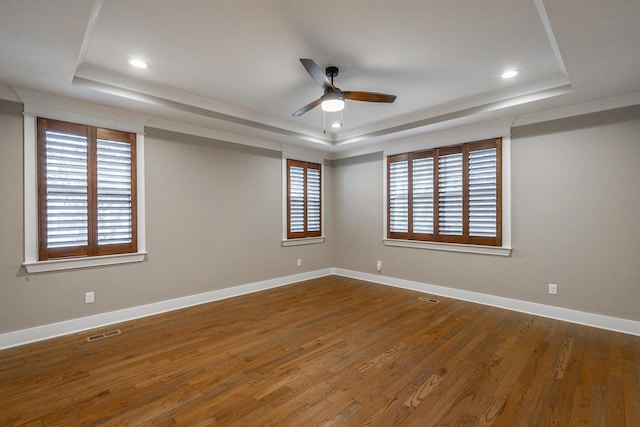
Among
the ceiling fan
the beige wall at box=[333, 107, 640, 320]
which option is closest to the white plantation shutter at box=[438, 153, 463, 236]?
the beige wall at box=[333, 107, 640, 320]

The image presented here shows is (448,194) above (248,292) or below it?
above

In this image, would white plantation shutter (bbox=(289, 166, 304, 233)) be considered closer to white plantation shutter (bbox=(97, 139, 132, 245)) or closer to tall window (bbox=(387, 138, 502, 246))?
tall window (bbox=(387, 138, 502, 246))

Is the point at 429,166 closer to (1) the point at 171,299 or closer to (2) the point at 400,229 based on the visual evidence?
(2) the point at 400,229

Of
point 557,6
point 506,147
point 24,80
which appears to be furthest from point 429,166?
point 24,80

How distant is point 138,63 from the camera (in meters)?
2.88

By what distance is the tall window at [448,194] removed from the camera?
166 inches

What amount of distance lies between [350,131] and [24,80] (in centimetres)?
427

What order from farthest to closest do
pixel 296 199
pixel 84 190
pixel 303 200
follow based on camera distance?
pixel 303 200
pixel 296 199
pixel 84 190

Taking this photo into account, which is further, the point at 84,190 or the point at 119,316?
the point at 119,316

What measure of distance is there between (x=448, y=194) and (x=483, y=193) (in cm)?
51

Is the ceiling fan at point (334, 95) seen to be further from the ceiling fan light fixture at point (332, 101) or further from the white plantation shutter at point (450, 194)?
the white plantation shutter at point (450, 194)

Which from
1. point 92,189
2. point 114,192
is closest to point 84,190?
point 92,189

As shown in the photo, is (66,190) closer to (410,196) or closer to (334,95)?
(334,95)

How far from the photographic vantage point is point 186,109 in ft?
12.1
